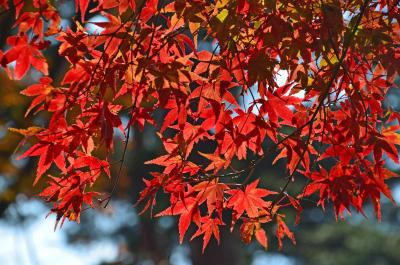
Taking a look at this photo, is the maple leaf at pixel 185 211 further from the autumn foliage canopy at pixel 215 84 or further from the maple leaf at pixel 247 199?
the maple leaf at pixel 247 199

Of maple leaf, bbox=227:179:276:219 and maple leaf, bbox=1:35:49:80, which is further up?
maple leaf, bbox=1:35:49:80

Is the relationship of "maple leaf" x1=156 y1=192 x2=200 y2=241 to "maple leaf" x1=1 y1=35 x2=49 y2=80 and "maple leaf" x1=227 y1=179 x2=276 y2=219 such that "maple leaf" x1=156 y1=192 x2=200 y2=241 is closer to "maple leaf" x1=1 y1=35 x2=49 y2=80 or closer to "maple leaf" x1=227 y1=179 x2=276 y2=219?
"maple leaf" x1=227 y1=179 x2=276 y2=219

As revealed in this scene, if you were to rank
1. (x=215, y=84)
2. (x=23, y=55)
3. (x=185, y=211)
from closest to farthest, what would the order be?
(x=23, y=55) < (x=215, y=84) < (x=185, y=211)

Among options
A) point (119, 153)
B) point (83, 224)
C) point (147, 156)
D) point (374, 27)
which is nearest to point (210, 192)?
point (374, 27)

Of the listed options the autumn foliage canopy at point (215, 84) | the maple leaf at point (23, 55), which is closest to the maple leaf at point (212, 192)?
the autumn foliage canopy at point (215, 84)

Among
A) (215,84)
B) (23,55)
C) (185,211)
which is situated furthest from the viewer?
(185,211)

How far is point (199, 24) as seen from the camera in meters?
1.84

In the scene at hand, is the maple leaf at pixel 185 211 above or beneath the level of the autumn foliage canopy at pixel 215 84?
beneath

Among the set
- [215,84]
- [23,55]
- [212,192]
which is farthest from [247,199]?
[23,55]

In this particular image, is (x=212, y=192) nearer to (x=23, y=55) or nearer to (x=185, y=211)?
(x=185, y=211)

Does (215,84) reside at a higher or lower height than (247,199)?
higher

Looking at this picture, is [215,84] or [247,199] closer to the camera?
[215,84]

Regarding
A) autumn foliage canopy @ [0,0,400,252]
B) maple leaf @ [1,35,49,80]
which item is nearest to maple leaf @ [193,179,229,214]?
autumn foliage canopy @ [0,0,400,252]

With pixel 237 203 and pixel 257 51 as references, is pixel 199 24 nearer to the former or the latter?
pixel 257 51
